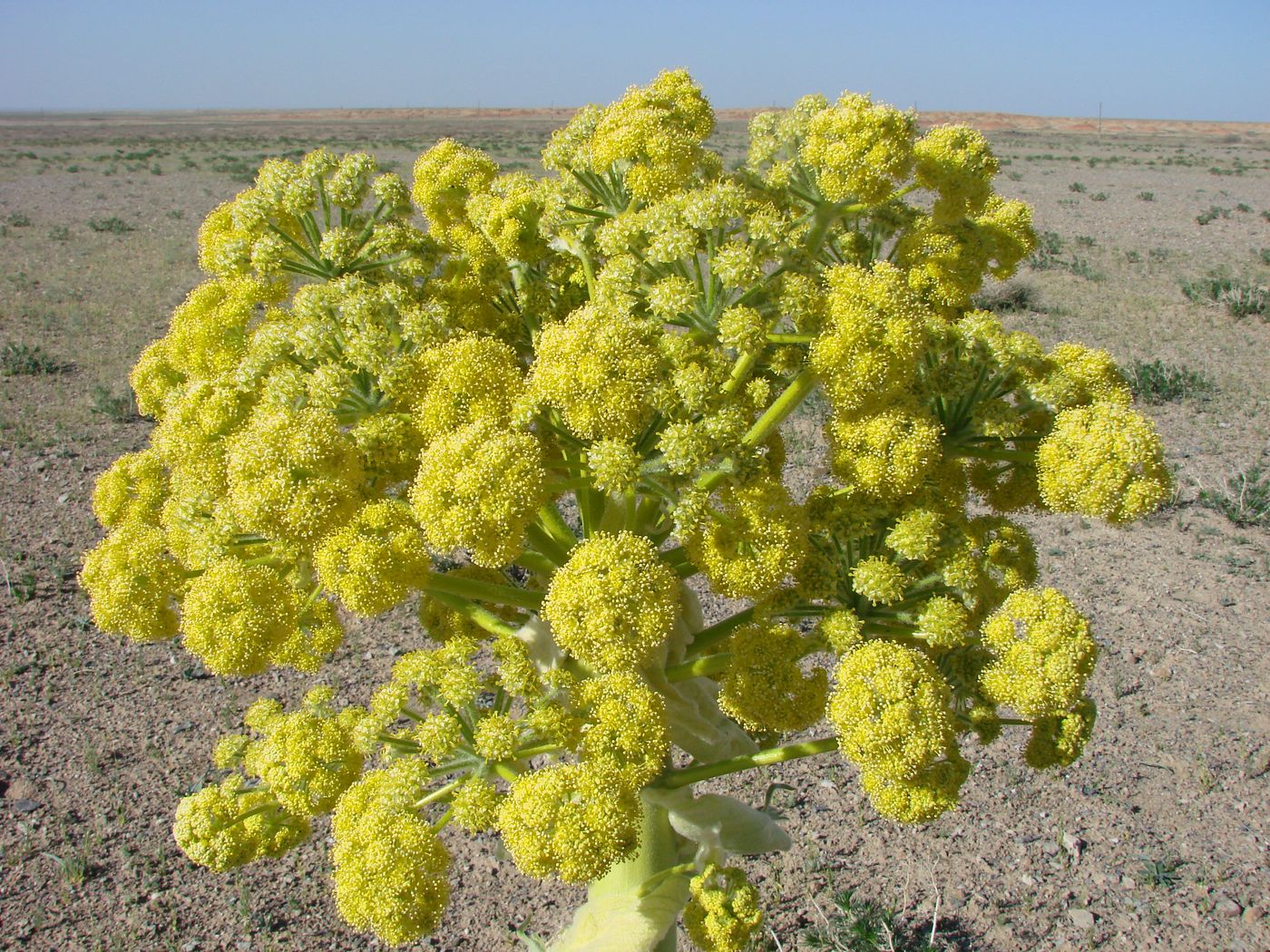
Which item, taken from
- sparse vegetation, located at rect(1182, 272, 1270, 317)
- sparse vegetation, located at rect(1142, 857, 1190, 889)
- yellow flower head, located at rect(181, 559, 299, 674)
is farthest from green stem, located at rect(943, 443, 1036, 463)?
sparse vegetation, located at rect(1182, 272, 1270, 317)

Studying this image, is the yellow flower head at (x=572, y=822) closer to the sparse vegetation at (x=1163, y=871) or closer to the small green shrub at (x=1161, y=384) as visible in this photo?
the sparse vegetation at (x=1163, y=871)

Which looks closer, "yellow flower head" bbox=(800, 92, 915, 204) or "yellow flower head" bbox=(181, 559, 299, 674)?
"yellow flower head" bbox=(181, 559, 299, 674)

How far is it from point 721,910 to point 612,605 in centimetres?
116

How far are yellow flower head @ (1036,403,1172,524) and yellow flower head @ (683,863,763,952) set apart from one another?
1.24 m

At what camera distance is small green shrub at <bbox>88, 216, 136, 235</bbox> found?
67.4ft

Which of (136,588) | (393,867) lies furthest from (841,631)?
(136,588)

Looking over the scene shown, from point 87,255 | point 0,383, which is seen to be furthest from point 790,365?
point 87,255

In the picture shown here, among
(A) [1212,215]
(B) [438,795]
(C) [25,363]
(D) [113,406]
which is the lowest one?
(D) [113,406]

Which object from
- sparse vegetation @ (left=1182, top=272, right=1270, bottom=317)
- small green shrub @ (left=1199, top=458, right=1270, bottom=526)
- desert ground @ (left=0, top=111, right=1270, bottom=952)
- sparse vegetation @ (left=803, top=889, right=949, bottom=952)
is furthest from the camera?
sparse vegetation @ (left=1182, top=272, right=1270, bottom=317)

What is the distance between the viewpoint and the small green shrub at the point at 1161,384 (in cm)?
930

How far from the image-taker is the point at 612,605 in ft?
4.78

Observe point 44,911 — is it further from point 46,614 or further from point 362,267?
point 362,267

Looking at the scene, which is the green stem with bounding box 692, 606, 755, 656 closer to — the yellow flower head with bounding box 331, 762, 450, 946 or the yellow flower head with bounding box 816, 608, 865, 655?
the yellow flower head with bounding box 816, 608, 865, 655

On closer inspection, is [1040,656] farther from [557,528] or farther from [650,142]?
[650,142]
